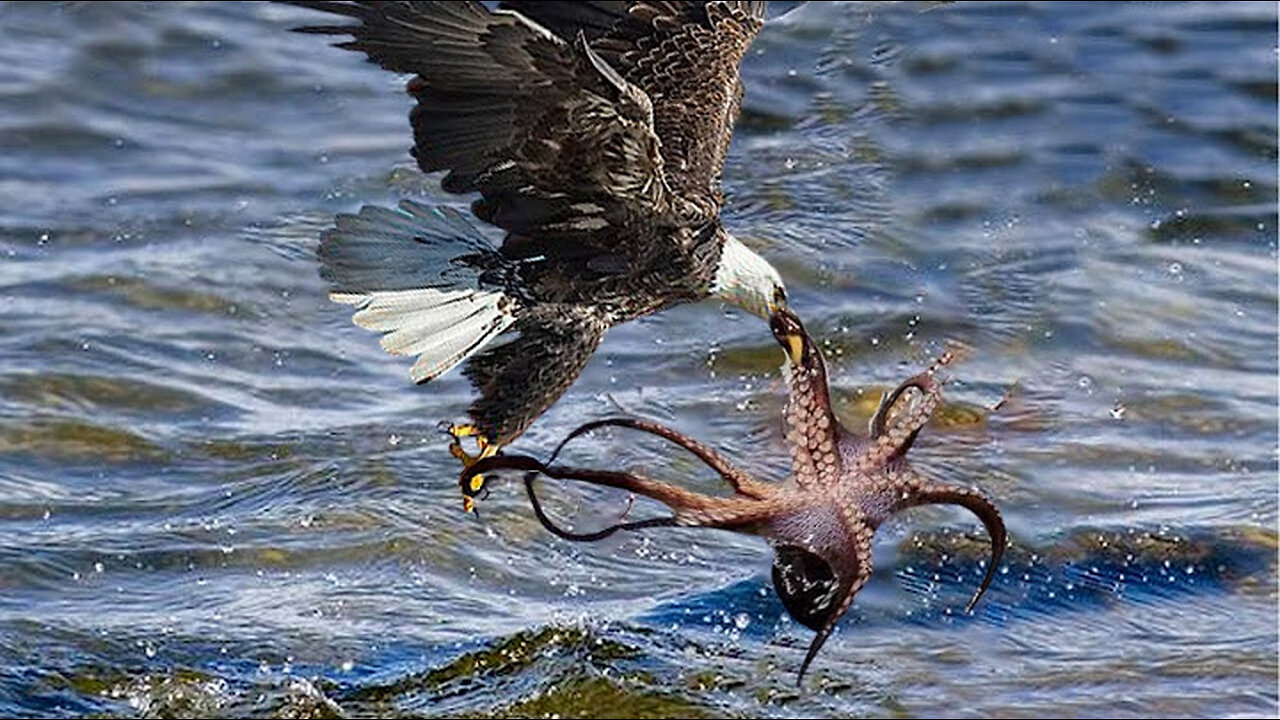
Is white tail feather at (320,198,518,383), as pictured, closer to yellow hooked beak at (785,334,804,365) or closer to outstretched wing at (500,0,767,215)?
outstretched wing at (500,0,767,215)

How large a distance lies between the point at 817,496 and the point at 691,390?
2647 millimetres

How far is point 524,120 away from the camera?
4758mm

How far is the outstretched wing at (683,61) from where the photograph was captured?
506 cm

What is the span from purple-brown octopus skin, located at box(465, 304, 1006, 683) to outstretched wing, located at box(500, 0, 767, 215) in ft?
2.76

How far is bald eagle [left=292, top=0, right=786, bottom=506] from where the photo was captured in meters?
4.79

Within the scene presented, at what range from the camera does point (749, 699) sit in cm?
505

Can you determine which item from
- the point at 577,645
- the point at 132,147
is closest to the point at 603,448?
the point at 577,645

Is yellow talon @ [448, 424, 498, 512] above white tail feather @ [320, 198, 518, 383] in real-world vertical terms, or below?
below

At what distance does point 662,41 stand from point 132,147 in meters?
4.24

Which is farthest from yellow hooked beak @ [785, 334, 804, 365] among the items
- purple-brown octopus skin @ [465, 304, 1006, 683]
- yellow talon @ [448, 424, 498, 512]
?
yellow talon @ [448, 424, 498, 512]

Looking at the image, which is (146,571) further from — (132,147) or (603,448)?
(132,147)

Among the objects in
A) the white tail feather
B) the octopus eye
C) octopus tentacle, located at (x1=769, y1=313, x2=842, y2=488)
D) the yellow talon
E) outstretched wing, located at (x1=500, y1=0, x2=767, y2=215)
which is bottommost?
the yellow talon

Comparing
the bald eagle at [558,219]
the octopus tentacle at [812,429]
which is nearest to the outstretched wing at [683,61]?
the bald eagle at [558,219]

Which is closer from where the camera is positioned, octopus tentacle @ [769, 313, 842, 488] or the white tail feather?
octopus tentacle @ [769, 313, 842, 488]
